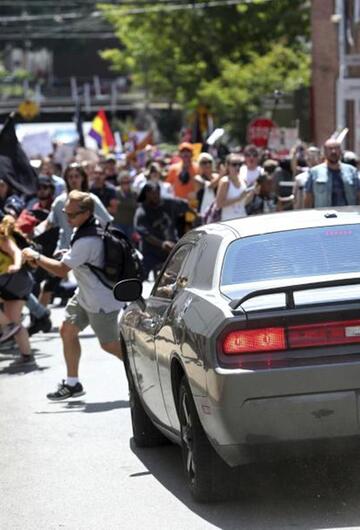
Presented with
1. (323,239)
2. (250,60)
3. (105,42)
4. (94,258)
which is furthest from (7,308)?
(105,42)

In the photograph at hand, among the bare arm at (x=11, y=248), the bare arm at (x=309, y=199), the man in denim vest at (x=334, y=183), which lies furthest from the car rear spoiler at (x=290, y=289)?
the bare arm at (x=309, y=199)

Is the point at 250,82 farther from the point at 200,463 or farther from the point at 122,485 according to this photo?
the point at 200,463

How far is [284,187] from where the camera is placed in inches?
795

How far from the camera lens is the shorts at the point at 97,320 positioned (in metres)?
11.0

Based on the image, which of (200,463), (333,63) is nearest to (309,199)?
(200,463)

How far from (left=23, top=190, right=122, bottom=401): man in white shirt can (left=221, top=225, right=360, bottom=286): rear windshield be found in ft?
11.6

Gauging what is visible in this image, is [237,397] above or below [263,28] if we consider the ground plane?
above

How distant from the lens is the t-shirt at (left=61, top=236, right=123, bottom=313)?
10.7 metres

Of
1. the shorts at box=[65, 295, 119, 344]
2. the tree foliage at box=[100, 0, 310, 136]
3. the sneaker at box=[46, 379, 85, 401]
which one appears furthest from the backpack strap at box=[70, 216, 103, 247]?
the tree foliage at box=[100, 0, 310, 136]

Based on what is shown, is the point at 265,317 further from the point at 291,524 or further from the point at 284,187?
the point at 284,187

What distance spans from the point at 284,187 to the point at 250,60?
3176 cm

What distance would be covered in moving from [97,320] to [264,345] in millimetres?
4514

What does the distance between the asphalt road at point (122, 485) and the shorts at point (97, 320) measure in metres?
0.63

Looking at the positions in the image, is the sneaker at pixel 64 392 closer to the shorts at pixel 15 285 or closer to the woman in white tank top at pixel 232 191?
the shorts at pixel 15 285
